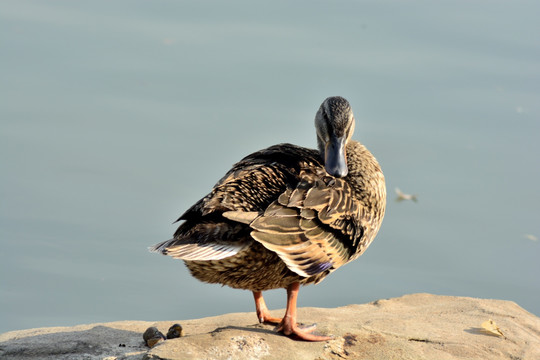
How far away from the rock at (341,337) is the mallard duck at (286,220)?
0.78 ft

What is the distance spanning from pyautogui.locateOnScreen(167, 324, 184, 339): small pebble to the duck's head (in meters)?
1.31

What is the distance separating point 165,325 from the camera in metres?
5.65

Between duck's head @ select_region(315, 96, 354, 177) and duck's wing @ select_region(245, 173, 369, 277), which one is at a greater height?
duck's head @ select_region(315, 96, 354, 177)

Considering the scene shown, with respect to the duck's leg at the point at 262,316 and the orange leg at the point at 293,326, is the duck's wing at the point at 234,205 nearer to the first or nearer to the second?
the orange leg at the point at 293,326

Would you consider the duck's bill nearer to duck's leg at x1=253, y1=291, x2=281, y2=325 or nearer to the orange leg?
the orange leg

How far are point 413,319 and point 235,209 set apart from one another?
1667mm

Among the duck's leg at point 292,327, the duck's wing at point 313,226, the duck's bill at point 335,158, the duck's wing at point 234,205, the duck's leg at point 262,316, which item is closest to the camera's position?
the duck's wing at point 234,205

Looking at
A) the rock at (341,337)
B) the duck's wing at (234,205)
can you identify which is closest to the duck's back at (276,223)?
the duck's wing at (234,205)

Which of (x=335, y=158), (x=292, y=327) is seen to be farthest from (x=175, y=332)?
(x=335, y=158)

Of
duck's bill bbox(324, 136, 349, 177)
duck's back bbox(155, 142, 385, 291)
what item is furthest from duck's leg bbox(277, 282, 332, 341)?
duck's bill bbox(324, 136, 349, 177)

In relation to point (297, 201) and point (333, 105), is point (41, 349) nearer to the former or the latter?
point (297, 201)

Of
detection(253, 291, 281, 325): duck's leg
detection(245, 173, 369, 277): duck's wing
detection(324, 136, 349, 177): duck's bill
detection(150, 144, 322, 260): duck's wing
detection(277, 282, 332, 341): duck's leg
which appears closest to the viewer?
detection(150, 144, 322, 260): duck's wing

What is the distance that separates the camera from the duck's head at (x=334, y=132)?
5199 mm

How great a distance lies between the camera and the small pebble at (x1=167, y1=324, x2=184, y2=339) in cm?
523
